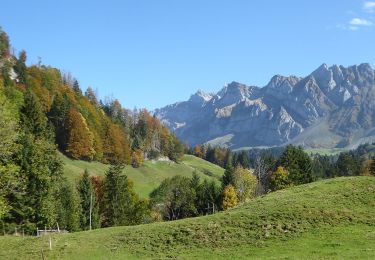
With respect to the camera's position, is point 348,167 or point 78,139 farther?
point 348,167

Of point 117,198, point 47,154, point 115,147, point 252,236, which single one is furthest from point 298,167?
point 115,147

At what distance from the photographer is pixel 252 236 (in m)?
43.5

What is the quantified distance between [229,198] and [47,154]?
62623 mm

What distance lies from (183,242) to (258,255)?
8.33 m

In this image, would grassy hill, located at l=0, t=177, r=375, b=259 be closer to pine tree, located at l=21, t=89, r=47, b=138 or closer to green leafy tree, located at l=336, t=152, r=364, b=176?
pine tree, located at l=21, t=89, r=47, b=138

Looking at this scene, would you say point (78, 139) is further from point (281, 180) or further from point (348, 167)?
point (348, 167)

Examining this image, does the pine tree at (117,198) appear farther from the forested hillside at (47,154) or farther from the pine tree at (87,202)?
the pine tree at (87,202)

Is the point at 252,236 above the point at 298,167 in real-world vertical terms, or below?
below

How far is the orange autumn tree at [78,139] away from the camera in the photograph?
168m

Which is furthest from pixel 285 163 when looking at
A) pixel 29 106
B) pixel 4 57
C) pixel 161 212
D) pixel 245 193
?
pixel 4 57

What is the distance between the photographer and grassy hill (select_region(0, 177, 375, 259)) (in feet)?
Result: 129

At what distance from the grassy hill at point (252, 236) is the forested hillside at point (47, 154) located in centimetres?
815

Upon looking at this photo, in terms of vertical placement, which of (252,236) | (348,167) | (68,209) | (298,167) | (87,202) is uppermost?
(348,167)

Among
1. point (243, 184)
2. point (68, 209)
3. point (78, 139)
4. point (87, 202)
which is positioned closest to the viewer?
point (68, 209)
